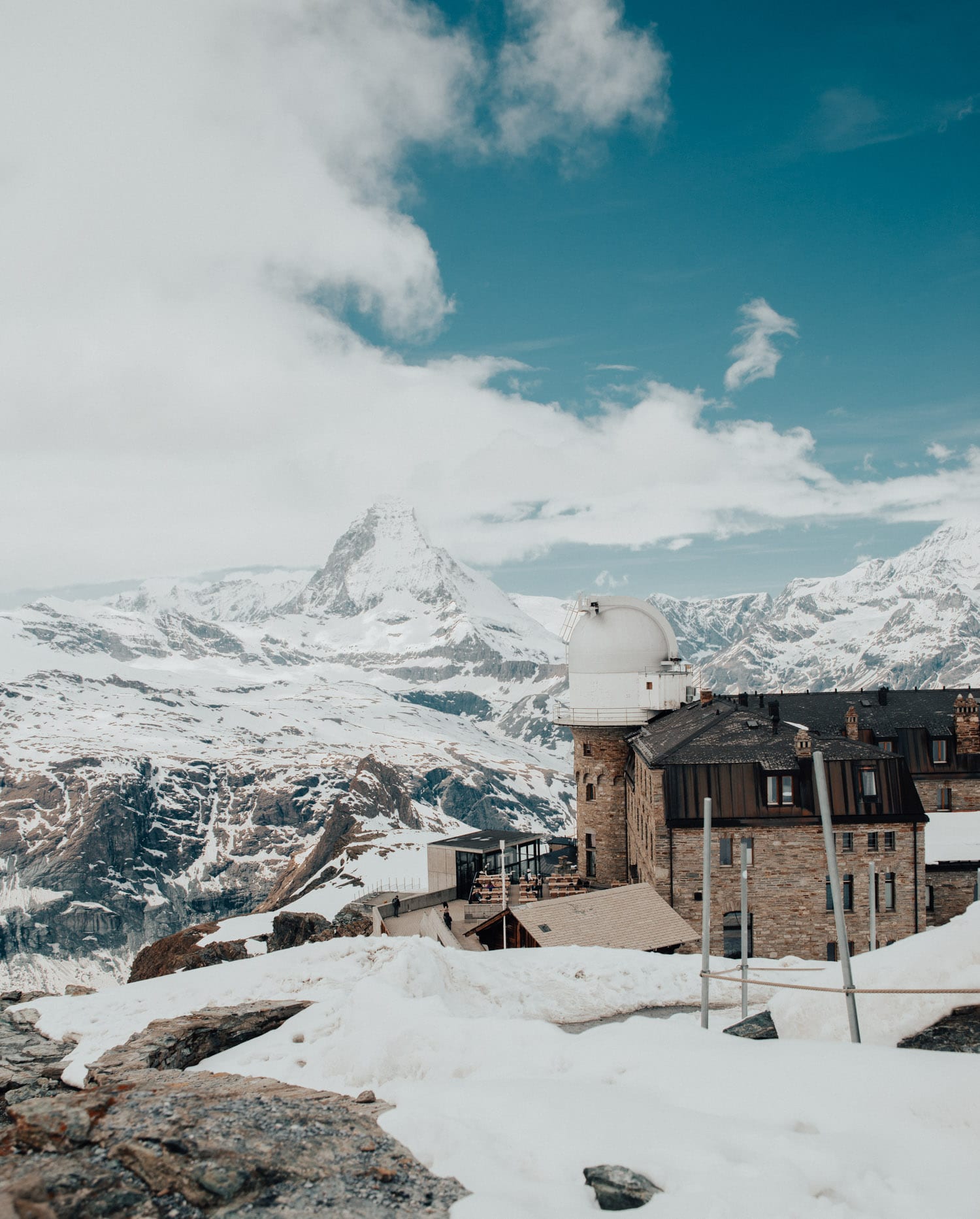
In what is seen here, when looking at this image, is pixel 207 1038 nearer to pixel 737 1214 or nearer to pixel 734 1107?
pixel 734 1107

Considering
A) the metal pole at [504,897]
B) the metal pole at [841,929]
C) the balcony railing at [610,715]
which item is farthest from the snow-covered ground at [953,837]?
the metal pole at [841,929]

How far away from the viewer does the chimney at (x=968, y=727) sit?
55531mm

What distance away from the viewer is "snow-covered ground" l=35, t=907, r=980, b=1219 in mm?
8906

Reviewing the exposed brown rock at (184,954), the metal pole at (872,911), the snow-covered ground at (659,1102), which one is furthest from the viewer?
the exposed brown rock at (184,954)

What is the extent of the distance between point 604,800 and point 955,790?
2291 centimetres

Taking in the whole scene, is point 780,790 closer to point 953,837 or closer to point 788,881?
point 788,881

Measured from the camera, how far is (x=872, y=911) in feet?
109

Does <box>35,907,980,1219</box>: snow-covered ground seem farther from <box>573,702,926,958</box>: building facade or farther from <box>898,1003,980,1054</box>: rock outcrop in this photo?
<box>573,702,926,958</box>: building facade

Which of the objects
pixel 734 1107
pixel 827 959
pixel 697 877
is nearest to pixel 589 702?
pixel 697 877

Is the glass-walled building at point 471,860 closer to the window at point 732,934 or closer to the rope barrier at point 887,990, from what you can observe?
the window at point 732,934

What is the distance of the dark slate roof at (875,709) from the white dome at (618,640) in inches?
229

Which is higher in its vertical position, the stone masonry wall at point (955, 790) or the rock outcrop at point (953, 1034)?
the stone masonry wall at point (955, 790)

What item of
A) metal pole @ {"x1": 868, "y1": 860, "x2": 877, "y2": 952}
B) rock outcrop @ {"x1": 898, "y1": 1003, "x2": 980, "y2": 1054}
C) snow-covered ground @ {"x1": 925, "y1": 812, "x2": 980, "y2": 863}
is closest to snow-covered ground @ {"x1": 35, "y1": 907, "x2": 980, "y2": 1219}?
rock outcrop @ {"x1": 898, "y1": 1003, "x2": 980, "y2": 1054}

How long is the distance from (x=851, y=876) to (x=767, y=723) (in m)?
8.35
